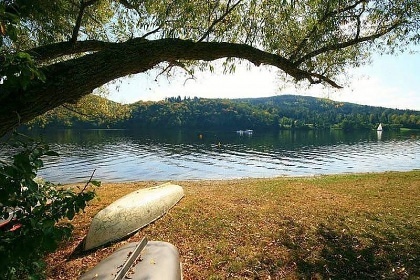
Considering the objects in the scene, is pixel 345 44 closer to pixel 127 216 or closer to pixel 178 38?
pixel 178 38

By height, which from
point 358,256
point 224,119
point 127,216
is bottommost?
point 358,256

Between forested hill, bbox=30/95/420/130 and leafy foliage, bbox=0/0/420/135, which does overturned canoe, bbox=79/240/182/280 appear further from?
forested hill, bbox=30/95/420/130

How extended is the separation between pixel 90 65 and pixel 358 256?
289 inches

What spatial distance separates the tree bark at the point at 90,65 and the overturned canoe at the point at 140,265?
9.79ft

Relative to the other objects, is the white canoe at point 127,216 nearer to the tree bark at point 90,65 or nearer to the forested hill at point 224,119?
the tree bark at point 90,65

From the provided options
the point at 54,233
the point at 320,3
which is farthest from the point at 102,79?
the point at 320,3

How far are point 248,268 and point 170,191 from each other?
5.95 metres

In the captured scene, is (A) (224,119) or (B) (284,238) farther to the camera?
(A) (224,119)

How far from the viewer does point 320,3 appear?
24.6 feet

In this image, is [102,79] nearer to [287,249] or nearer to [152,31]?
[152,31]

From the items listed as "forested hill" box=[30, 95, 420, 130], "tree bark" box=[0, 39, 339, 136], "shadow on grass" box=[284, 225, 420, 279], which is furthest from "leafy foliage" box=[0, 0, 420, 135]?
"forested hill" box=[30, 95, 420, 130]

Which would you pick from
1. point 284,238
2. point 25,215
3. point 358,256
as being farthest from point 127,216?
point 25,215

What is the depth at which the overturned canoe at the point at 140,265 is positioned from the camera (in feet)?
16.7

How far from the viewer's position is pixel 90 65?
4.18 metres
